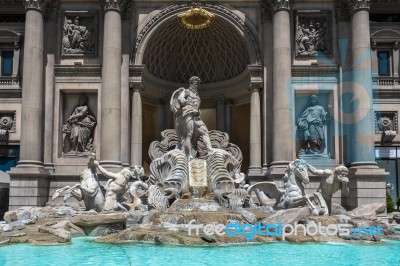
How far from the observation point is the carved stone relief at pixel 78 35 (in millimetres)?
24828

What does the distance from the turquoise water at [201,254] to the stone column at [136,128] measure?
1056 centimetres

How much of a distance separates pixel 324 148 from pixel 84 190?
39.5 ft

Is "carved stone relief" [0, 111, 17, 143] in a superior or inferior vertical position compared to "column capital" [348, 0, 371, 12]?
inferior

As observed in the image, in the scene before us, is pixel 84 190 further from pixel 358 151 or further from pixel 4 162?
pixel 358 151

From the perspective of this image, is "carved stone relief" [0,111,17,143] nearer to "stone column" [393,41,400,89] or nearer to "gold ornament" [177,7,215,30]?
"gold ornament" [177,7,215,30]

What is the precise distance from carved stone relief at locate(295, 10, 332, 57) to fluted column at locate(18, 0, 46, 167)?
1247cm

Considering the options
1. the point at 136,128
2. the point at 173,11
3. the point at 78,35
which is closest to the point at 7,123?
the point at 78,35


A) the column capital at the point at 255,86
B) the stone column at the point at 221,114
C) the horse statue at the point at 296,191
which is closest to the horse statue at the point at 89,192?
the horse statue at the point at 296,191

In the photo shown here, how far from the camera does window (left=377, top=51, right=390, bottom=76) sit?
26703 mm

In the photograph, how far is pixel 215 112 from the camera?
27922 mm

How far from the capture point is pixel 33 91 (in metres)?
23.4

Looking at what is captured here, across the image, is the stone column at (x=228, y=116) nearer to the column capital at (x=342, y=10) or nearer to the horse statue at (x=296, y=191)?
the column capital at (x=342, y=10)

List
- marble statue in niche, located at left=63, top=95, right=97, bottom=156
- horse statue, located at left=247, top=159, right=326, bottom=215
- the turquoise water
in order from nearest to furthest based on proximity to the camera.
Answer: the turquoise water → horse statue, located at left=247, top=159, right=326, bottom=215 → marble statue in niche, located at left=63, top=95, right=97, bottom=156

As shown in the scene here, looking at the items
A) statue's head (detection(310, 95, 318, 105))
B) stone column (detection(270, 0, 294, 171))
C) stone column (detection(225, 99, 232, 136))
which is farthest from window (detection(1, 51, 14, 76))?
statue's head (detection(310, 95, 318, 105))
